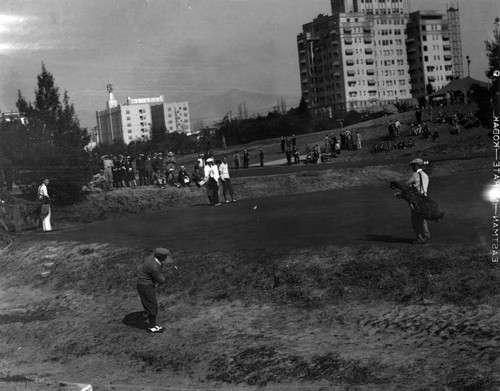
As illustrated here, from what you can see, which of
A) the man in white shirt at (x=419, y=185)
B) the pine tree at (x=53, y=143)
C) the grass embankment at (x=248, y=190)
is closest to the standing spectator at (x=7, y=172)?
the pine tree at (x=53, y=143)

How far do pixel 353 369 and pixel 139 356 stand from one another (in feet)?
13.4


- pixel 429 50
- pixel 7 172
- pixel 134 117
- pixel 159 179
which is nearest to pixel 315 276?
pixel 7 172

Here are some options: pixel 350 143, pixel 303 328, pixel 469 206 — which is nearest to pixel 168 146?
pixel 350 143

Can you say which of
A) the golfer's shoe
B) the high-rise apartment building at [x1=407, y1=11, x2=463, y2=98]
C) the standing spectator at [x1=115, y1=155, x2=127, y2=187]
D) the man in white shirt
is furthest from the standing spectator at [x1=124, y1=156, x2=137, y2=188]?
the high-rise apartment building at [x1=407, y1=11, x2=463, y2=98]

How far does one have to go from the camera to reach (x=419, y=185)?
13461mm

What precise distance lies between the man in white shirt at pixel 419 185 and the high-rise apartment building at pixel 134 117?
494ft

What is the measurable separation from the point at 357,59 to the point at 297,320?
455ft

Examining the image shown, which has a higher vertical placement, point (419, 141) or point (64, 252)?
point (419, 141)

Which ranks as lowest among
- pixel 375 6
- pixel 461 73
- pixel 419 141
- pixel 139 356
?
pixel 139 356

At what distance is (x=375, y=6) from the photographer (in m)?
158

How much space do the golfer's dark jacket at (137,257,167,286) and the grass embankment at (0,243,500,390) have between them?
1096 mm

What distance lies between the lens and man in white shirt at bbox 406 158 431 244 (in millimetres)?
13445

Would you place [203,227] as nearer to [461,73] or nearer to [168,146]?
[168,146]

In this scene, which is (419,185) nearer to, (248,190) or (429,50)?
(248,190)
